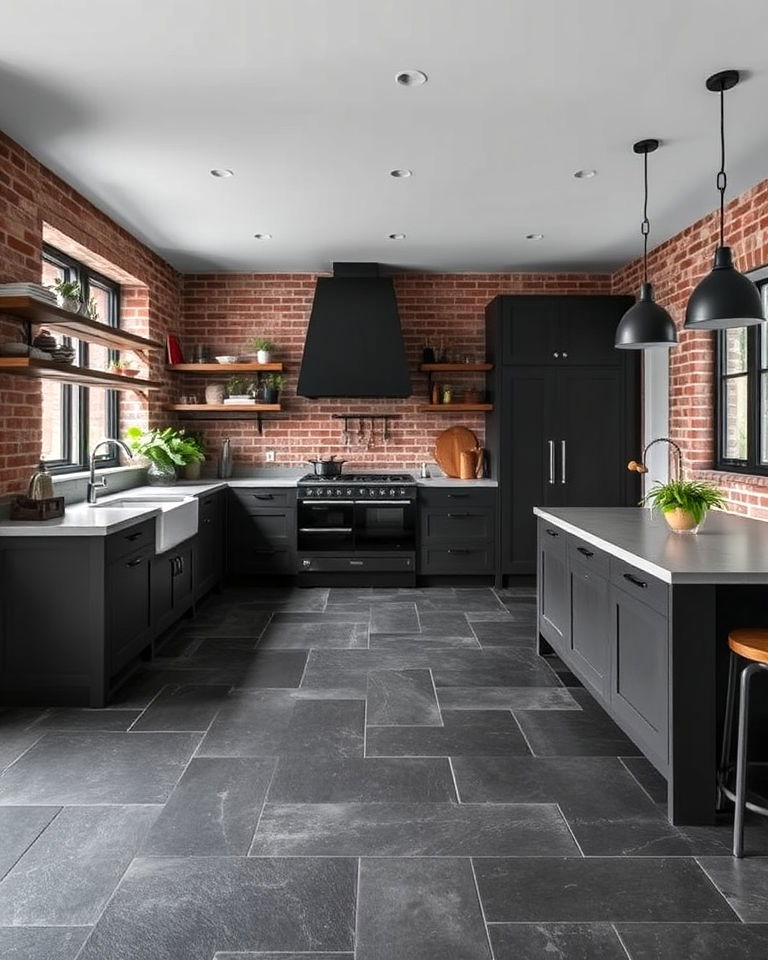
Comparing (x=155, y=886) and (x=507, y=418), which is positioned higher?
(x=507, y=418)

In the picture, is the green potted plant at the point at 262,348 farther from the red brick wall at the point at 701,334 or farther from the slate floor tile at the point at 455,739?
the slate floor tile at the point at 455,739

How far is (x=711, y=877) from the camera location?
199cm

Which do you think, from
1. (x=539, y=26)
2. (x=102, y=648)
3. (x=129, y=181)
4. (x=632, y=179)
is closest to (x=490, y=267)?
(x=632, y=179)

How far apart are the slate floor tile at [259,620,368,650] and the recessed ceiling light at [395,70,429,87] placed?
9.44 ft

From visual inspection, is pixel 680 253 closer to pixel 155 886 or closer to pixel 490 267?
pixel 490 267

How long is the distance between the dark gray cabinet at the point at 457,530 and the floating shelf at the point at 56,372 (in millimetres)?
2485

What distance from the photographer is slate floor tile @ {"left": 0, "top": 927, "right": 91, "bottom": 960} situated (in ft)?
5.49

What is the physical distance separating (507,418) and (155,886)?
4.55 m

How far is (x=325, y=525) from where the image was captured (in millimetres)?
5836

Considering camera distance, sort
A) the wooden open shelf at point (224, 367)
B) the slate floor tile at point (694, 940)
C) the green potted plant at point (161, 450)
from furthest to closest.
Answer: the wooden open shelf at point (224, 367) → the green potted plant at point (161, 450) → the slate floor tile at point (694, 940)

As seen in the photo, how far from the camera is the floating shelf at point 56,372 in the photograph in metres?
3.33

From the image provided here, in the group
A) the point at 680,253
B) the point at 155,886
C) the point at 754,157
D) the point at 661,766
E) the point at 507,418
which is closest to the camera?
the point at 155,886

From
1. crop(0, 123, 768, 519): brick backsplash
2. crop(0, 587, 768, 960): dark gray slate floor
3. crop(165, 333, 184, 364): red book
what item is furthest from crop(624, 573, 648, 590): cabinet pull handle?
crop(165, 333, 184, 364): red book

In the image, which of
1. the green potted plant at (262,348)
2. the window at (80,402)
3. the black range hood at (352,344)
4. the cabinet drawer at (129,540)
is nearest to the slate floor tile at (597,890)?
the cabinet drawer at (129,540)
